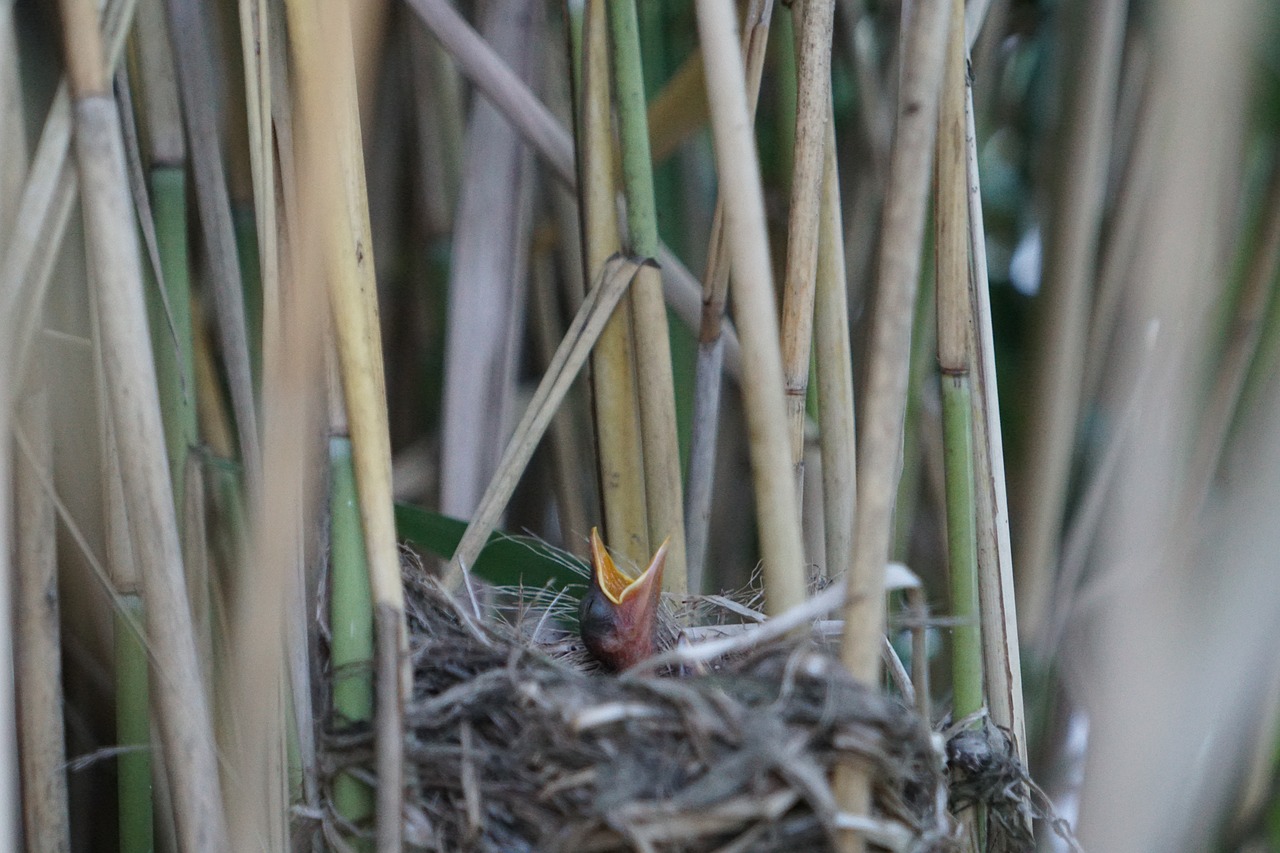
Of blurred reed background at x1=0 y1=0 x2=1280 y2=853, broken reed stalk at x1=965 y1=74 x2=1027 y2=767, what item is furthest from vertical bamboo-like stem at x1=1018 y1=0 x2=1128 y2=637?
broken reed stalk at x1=965 y1=74 x2=1027 y2=767

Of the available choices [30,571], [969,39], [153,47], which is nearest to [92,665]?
[30,571]

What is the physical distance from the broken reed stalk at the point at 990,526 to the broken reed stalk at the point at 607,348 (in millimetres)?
210

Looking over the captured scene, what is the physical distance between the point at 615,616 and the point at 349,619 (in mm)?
248

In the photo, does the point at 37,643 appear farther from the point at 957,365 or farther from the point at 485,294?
the point at 957,365

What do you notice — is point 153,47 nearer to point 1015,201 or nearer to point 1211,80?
point 1211,80

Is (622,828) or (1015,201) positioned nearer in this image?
(622,828)

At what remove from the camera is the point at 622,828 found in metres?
0.42

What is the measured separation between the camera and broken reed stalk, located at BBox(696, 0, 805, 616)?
42 centimetres

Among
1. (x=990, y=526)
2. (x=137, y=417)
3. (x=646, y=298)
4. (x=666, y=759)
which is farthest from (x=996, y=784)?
(x=137, y=417)

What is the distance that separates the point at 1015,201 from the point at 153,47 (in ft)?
2.83

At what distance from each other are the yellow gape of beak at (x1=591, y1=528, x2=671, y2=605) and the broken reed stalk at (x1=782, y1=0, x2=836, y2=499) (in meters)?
0.14

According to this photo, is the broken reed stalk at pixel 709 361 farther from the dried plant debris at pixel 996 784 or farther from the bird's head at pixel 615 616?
the dried plant debris at pixel 996 784

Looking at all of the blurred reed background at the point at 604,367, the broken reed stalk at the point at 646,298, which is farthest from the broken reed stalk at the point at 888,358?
the broken reed stalk at the point at 646,298

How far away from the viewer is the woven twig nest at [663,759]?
42cm
